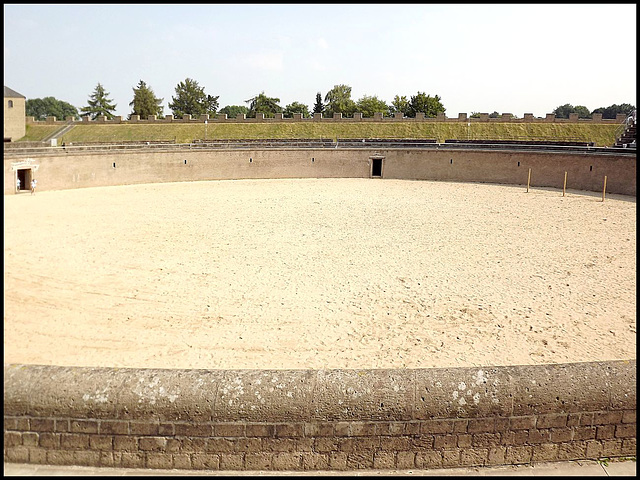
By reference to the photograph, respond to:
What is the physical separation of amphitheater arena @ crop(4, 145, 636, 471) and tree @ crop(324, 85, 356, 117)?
5313 cm

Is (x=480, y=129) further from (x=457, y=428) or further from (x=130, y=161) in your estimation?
(x=457, y=428)

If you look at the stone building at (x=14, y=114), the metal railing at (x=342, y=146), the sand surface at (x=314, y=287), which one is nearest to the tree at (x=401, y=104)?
the metal railing at (x=342, y=146)

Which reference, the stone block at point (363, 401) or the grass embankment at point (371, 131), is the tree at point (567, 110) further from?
the stone block at point (363, 401)

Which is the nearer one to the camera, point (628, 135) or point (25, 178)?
point (25, 178)

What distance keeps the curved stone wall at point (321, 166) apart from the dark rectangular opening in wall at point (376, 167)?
0.24 meters

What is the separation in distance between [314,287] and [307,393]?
8599 mm

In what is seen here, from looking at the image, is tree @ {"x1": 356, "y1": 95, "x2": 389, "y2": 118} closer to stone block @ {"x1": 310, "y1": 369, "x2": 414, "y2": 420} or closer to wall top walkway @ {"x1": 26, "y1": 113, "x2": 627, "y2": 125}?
wall top walkway @ {"x1": 26, "y1": 113, "x2": 627, "y2": 125}

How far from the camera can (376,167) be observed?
141 feet

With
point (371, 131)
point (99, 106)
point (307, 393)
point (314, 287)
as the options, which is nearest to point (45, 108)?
point (99, 106)

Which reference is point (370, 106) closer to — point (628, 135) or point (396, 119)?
point (396, 119)

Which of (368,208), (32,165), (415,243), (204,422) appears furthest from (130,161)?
(204,422)

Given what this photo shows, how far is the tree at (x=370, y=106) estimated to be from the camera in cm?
8125

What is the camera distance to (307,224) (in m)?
21.6

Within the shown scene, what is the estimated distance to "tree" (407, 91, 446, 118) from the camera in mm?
80625
